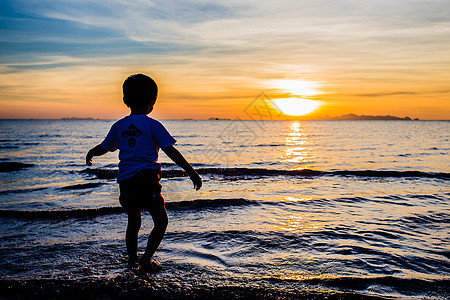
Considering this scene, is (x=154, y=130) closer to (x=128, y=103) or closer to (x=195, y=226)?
(x=128, y=103)

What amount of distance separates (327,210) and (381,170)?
9.04 metres

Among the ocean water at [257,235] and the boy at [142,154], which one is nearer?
the boy at [142,154]

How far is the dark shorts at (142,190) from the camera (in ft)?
10.9

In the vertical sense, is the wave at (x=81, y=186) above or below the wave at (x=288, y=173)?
below

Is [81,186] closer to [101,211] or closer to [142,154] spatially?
[101,211]

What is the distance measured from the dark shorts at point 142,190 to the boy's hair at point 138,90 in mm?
782

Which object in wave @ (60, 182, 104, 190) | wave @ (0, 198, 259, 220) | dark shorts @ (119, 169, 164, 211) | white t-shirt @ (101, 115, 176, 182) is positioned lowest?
wave @ (60, 182, 104, 190)

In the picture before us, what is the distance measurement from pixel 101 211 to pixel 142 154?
4.28 metres

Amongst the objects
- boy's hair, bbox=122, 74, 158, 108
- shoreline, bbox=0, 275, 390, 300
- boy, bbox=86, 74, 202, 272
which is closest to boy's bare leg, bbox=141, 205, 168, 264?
boy, bbox=86, 74, 202, 272

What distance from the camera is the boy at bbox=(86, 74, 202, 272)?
3318mm

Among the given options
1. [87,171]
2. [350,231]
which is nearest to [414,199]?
[350,231]

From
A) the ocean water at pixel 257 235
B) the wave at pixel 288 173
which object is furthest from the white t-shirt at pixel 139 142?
the wave at pixel 288 173

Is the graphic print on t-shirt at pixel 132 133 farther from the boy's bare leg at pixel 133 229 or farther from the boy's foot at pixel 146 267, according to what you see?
the boy's foot at pixel 146 267

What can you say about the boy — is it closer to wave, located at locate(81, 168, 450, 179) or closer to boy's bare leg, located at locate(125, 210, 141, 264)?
boy's bare leg, located at locate(125, 210, 141, 264)
